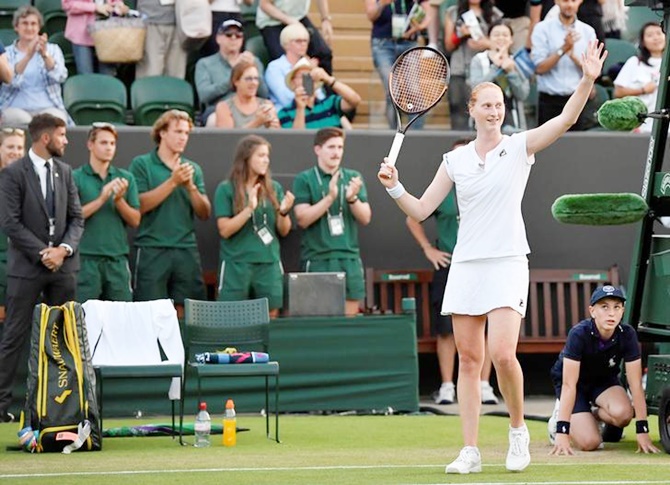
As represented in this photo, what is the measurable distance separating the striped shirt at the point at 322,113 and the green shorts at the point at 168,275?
208 centimetres

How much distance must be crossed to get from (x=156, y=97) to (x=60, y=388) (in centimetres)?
513

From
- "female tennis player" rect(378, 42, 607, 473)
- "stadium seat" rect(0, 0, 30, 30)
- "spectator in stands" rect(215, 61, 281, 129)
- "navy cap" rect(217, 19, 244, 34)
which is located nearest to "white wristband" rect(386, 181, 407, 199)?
"female tennis player" rect(378, 42, 607, 473)

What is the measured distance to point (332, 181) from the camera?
40.1 ft

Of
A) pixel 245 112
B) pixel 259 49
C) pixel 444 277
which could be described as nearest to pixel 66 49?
pixel 259 49

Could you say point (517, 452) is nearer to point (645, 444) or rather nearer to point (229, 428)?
point (645, 444)

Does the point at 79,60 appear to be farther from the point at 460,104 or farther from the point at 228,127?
the point at 460,104

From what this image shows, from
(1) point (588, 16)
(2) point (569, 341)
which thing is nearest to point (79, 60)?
(1) point (588, 16)

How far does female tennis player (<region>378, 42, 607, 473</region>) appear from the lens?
702 centimetres

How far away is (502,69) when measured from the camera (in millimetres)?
13523

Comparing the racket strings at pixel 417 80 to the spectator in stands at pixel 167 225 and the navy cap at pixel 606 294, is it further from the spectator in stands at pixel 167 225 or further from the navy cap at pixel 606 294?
the spectator in stands at pixel 167 225

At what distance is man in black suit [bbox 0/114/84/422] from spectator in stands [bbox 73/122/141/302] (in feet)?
2.69

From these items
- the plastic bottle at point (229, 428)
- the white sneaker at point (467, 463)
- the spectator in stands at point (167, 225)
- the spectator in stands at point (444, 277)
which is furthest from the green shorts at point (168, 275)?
the white sneaker at point (467, 463)

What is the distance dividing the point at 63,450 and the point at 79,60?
580cm

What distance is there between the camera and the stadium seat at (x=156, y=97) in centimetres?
1348
